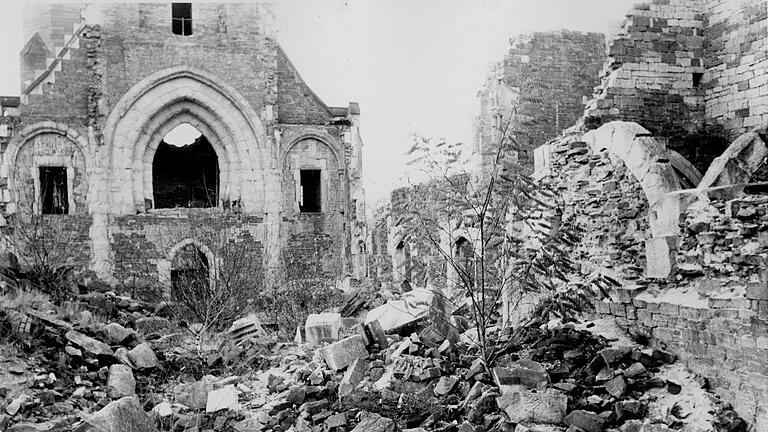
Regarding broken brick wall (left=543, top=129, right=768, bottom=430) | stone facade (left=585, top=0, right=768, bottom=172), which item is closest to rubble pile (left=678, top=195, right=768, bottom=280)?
broken brick wall (left=543, top=129, right=768, bottom=430)

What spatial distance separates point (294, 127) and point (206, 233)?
3753mm

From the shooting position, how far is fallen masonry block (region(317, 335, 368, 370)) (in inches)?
298

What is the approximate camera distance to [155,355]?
8.91 meters

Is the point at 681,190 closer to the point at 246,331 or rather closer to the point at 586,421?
the point at 586,421

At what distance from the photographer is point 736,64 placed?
9477 mm

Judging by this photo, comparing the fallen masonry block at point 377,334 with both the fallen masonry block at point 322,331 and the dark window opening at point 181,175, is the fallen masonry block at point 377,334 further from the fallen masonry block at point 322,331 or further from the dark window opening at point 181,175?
the dark window opening at point 181,175

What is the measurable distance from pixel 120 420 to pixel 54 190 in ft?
39.1

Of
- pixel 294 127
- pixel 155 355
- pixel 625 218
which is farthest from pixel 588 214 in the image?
pixel 294 127

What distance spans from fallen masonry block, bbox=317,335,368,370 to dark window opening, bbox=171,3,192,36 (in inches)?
469

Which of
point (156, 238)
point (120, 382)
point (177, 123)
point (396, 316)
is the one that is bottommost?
point (120, 382)

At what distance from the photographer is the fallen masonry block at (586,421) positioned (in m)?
5.33

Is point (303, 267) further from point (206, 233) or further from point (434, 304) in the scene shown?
point (434, 304)

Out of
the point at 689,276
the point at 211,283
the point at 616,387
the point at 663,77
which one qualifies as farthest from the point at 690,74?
the point at 211,283

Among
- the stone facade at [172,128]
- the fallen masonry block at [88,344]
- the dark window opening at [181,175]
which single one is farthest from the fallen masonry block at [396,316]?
the dark window opening at [181,175]
